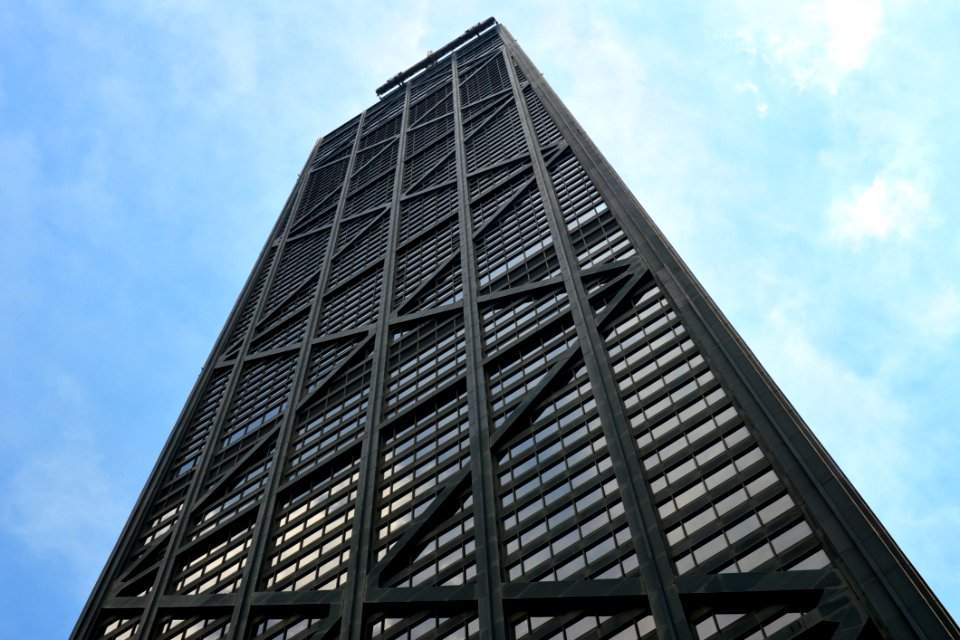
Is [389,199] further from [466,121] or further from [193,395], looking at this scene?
[193,395]

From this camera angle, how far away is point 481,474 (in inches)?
1640

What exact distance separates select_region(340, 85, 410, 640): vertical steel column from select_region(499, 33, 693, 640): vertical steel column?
11.5m

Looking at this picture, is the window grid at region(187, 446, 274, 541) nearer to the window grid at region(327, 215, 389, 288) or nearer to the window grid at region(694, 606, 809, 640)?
the window grid at region(327, 215, 389, 288)

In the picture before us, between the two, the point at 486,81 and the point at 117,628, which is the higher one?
the point at 486,81

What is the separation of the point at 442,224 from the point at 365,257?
10.0m

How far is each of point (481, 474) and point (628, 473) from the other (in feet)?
25.5

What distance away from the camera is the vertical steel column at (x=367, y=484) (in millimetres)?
38844

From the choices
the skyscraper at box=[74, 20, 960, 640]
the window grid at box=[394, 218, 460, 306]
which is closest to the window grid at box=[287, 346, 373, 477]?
the skyscraper at box=[74, 20, 960, 640]

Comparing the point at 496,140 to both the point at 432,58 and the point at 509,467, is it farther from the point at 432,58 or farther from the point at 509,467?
the point at 432,58

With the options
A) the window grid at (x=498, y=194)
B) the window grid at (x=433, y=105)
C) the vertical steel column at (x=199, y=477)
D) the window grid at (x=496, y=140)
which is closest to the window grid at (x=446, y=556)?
the vertical steel column at (x=199, y=477)

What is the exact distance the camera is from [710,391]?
1483 inches

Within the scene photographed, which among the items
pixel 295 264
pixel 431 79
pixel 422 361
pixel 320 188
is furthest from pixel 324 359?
pixel 431 79

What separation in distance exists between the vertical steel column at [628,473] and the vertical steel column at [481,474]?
5311 mm

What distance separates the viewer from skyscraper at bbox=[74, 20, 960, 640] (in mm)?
30281
